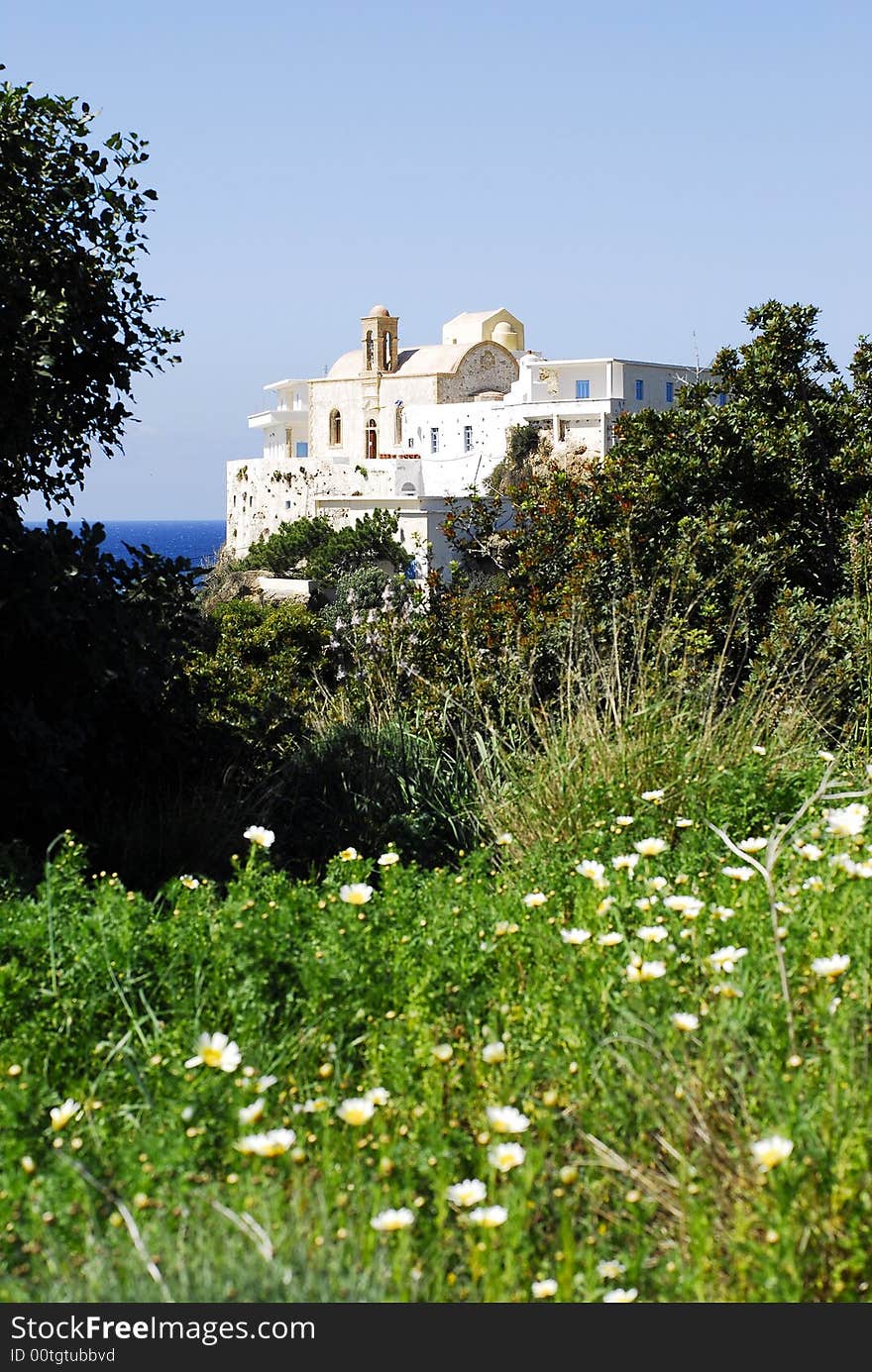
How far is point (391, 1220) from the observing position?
2359mm

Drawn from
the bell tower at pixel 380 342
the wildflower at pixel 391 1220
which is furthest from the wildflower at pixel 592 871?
the bell tower at pixel 380 342

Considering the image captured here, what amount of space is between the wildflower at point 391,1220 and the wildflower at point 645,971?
33.3 inches

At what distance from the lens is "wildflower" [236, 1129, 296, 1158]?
2.51 meters

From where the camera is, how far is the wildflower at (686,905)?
3439 mm

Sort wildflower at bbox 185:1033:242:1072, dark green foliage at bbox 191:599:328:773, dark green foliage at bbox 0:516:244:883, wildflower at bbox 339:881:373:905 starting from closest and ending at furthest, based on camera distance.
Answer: wildflower at bbox 185:1033:242:1072 < wildflower at bbox 339:881:373:905 < dark green foliage at bbox 0:516:244:883 < dark green foliage at bbox 191:599:328:773

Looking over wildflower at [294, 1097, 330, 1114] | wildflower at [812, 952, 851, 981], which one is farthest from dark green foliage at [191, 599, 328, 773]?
wildflower at [812, 952, 851, 981]

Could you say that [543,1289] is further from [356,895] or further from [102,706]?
[102,706]

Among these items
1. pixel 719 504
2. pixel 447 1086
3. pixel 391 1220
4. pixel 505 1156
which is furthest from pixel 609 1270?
pixel 719 504

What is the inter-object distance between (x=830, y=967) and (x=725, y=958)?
0.26 m

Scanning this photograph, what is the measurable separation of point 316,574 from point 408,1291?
40.8m

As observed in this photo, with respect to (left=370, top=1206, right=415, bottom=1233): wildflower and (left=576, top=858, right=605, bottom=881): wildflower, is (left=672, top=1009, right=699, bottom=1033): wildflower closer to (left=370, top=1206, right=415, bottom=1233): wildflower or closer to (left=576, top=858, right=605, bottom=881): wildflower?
(left=370, top=1206, right=415, bottom=1233): wildflower

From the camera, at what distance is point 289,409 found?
69.0m

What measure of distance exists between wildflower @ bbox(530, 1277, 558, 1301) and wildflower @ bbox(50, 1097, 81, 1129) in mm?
1091

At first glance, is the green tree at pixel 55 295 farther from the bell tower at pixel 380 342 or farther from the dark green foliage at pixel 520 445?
the bell tower at pixel 380 342
